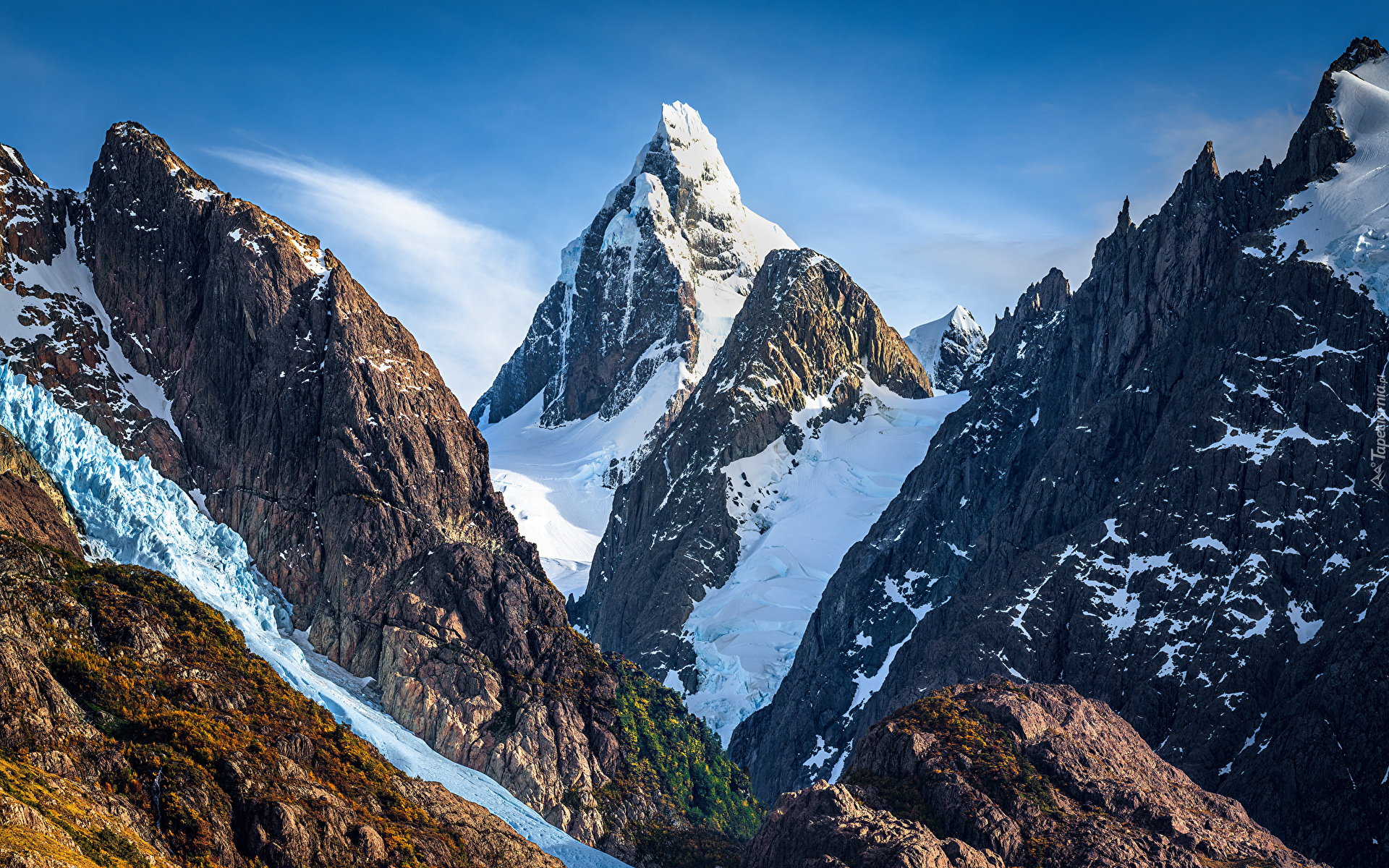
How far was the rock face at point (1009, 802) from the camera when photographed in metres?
76.7

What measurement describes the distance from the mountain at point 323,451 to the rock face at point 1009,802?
27119 millimetres

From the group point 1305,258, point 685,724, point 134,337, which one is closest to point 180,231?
point 134,337

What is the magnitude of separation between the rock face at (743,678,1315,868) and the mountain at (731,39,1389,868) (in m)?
17.5

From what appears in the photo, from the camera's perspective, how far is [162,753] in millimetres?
58000

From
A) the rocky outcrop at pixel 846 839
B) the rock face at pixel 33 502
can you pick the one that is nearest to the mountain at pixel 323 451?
the rock face at pixel 33 502

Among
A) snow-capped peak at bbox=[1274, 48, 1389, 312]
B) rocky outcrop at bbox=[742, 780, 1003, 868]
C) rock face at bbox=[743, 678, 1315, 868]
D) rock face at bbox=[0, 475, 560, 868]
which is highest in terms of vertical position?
snow-capped peak at bbox=[1274, 48, 1389, 312]

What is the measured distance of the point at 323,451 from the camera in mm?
111875

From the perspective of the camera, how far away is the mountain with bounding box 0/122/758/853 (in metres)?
106

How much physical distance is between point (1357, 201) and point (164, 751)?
412ft

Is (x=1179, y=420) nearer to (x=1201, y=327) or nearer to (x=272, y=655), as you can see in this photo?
(x=1201, y=327)

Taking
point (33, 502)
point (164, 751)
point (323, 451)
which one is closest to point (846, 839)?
point (164, 751)

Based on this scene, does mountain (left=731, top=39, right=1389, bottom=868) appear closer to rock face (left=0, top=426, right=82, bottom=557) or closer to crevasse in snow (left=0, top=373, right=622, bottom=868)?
crevasse in snow (left=0, top=373, right=622, bottom=868)

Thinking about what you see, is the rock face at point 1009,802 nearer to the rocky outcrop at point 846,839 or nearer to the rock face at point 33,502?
the rocky outcrop at point 846,839

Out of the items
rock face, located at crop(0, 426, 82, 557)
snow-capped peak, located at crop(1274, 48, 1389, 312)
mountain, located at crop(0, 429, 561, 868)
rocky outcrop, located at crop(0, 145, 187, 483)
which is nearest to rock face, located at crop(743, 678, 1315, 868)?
mountain, located at crop(0, 429, 561, 868)
